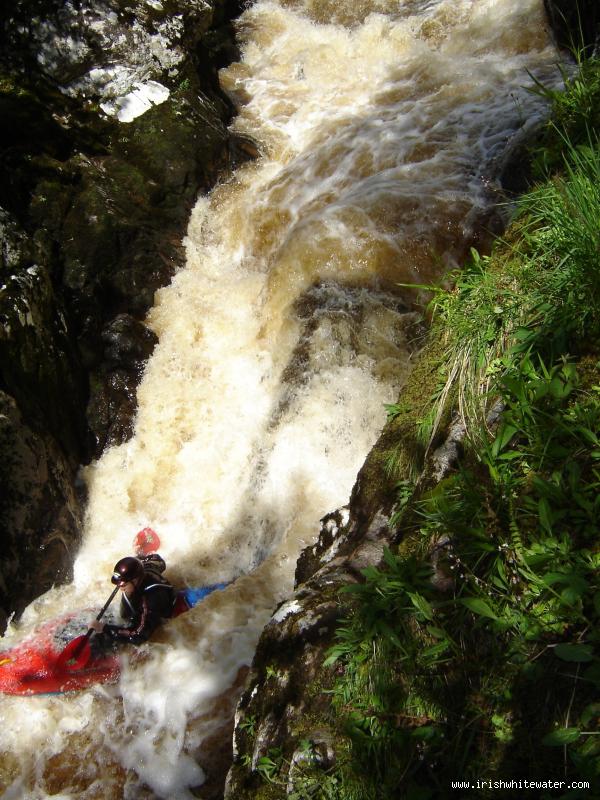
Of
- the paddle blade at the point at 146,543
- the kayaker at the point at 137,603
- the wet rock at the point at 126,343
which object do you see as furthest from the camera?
the wet rock at the point at 126,343

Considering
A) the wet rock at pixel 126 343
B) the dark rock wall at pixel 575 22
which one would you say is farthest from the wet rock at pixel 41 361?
the dark rock wall at pixel 575 22

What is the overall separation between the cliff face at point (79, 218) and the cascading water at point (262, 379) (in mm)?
326

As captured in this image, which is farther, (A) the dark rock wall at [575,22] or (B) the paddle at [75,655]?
(A) the dark rock wall at [575,22]

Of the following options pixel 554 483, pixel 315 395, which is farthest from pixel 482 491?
pixel 315 395

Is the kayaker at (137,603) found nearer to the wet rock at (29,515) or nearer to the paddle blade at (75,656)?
the paddle blade at (75,656)

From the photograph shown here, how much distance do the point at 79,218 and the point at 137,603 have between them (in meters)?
4.31

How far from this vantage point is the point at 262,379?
5.47 metres

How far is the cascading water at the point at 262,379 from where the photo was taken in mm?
3672

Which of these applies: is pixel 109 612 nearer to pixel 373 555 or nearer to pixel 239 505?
pixel 239 505

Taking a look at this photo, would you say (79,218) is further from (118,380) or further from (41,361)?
(41,361)

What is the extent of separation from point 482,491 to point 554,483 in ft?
0.89

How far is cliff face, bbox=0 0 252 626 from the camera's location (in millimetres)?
4672

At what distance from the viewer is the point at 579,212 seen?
2041 mm

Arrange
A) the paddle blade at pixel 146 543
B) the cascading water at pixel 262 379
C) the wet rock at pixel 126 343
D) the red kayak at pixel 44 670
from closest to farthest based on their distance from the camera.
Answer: the cascading water at pixel 262 379
the red kayak at pixel 44 670
the paddle blade at pixel 146 543
the wet rock at pixel 126 343
